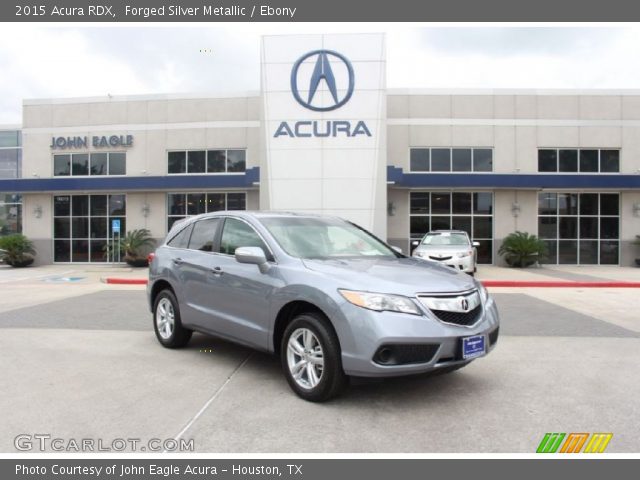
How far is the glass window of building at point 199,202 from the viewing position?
71.7 ft

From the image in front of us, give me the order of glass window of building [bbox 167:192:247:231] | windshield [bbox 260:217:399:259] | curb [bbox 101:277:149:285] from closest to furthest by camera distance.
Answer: windshield [bbox 260:217:399:259], curb [bbox 101:277:149:285], glass window of building [bbox 167:192:247:231]

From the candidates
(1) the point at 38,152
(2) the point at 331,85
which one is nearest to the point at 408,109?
(2) the point at 331,85

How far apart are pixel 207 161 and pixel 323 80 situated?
707cm

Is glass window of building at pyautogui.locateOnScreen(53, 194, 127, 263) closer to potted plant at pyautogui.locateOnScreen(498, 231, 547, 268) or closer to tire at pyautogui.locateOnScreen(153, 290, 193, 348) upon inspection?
potted plant at pyautogui.locateOnScreen(498, 231, 547, 268)

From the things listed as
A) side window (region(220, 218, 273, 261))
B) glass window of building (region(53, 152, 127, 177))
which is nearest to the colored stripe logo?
side window (region(220, 218, 273, 261))

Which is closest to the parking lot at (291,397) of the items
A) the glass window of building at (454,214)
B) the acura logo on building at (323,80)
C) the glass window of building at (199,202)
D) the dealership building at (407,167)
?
the dealership building at (407,167)

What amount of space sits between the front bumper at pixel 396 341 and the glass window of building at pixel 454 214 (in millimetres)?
17864

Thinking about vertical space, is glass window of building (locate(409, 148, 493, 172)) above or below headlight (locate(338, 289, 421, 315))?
above

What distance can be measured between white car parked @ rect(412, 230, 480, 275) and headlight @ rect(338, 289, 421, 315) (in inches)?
410

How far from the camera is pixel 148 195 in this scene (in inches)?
876

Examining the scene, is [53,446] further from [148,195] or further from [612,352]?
[148,195]

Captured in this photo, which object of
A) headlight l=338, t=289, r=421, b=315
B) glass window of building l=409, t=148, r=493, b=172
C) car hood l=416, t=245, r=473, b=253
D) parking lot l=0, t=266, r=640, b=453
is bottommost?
parking lot l=0, t=266, r=640, b=453

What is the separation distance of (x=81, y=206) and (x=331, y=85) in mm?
13498

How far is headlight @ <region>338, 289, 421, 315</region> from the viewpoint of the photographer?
3824mm
